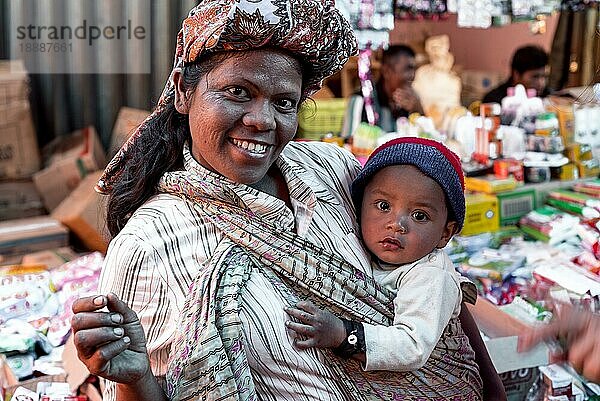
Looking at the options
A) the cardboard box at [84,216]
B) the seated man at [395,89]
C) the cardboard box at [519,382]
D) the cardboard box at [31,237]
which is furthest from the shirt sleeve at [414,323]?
the seated man at [395,89]

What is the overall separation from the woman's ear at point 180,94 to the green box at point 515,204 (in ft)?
6.79

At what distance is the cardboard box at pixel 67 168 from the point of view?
150 inches

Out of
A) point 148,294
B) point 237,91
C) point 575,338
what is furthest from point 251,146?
point 575,338

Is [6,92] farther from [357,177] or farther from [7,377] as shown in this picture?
[357,177]

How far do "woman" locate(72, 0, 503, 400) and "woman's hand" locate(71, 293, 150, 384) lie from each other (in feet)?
0.27

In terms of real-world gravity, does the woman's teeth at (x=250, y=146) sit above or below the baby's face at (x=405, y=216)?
above

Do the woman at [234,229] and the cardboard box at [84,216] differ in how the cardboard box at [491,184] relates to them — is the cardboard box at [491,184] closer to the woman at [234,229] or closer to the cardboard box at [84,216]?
the cardboard box at [84,216]

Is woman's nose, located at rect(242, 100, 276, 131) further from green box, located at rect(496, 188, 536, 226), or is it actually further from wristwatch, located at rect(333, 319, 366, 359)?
green box, located at rect(496, 188, 536, 226)

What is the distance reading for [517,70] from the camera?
5051 mm

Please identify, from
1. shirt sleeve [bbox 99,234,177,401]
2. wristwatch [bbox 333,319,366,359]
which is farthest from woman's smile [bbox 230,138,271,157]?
wristwatch [bbox 333,319,366,359]

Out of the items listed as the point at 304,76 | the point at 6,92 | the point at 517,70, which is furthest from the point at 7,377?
the point at 517,70

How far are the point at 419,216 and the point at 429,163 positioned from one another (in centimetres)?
12

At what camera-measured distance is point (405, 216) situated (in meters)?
1.67

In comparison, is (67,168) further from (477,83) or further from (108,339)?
(477,83)
